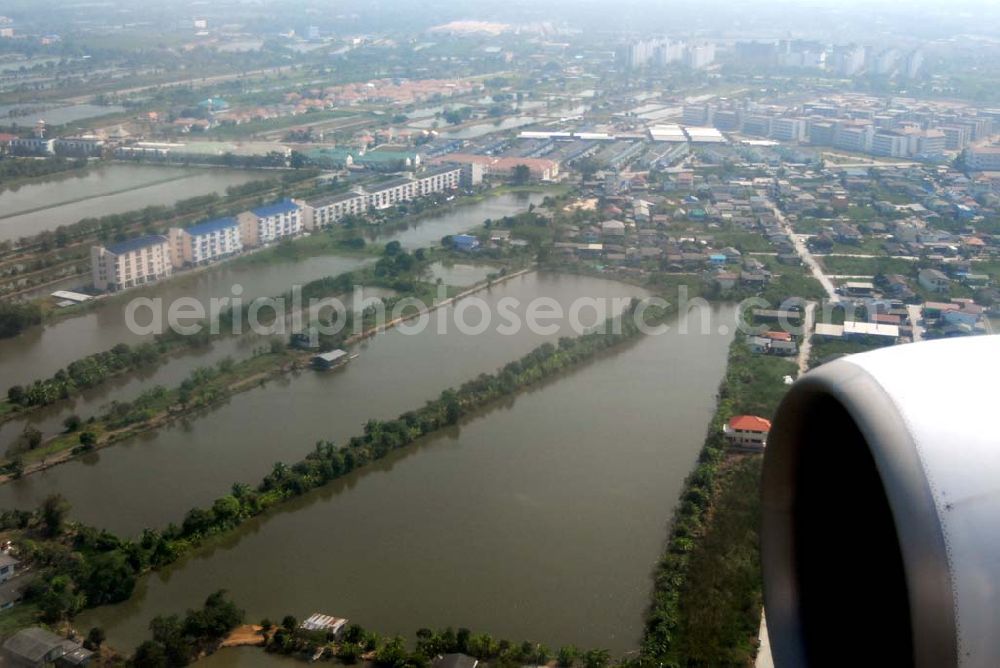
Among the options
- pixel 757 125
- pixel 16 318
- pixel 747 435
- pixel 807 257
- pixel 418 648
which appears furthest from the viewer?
pixel 757 125

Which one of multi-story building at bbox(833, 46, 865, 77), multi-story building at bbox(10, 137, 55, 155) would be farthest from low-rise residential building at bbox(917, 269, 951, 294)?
multi-story building at bbox(833, 46, 865, 77)

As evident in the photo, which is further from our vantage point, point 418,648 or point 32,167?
point 32,167

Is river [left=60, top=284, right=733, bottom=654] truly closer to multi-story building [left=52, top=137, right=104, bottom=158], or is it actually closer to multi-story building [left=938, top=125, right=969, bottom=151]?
multi-story building [left=52, top=137, right=104, bottom=158]

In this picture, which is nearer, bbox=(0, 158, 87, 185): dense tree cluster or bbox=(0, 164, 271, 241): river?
bbox=(0, 164, 271, 241): river

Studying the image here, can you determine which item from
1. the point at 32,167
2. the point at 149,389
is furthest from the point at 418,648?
the point at 32,167

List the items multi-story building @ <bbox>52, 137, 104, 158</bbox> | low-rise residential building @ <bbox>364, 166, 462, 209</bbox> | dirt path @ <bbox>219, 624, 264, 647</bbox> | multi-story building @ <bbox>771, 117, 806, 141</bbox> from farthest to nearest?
1. multi-story building @ <bbox>771, 117, 806, 141</bbox>
2. multi-story building @ <bbox>52, 137, 104, 158</bbox>
3. low-rise residential building @ <bbox>364, 166, 462, 209</bbox>
4. dirt path @ <bbox>219, 624, 264, 647</bbox>

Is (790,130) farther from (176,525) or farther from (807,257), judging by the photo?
(176,525)

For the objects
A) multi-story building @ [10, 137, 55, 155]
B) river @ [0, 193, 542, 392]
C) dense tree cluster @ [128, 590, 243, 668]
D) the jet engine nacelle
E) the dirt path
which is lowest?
the dirt path
